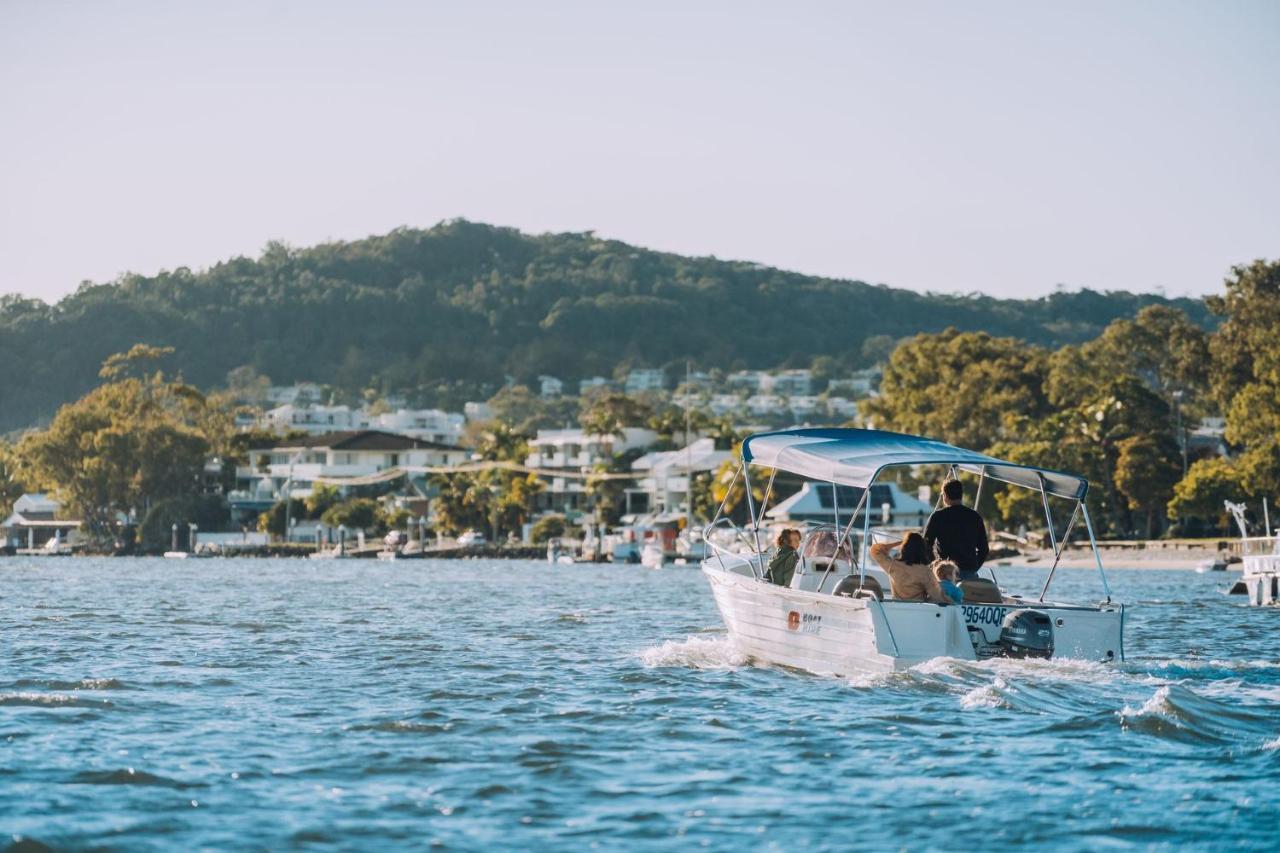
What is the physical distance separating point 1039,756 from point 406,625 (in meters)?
21.2

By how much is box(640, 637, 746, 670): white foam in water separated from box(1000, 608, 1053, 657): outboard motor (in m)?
4.27

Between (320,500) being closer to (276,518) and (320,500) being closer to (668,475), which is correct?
(276,518)

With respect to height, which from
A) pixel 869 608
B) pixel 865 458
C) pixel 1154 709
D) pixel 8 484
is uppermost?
pixel 8 484

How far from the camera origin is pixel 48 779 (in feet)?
45.8

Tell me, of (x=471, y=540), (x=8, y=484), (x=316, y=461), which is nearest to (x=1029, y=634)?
(x=471, y=540)

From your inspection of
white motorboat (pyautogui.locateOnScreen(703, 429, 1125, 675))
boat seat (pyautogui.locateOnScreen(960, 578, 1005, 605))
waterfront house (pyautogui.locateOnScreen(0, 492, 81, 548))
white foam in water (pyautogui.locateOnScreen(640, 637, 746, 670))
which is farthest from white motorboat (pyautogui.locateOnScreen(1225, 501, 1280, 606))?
waterfront house (pyautogui.locateOnScreen(0, 492, 81, 548))

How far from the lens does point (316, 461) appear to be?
167 metres

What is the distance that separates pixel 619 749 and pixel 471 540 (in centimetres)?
12013

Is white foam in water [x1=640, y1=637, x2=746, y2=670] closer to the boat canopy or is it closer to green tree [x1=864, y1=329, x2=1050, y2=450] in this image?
the boat canopy

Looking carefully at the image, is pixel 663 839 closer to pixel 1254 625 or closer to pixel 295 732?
pixel 295 732

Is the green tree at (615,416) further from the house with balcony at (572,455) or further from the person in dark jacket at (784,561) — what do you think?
the person in dark jacket at (784,561)

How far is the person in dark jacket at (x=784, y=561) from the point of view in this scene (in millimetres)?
23953

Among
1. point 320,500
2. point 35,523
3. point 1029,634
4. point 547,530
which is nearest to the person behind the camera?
point 1029,634

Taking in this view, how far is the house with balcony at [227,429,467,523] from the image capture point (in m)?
161
